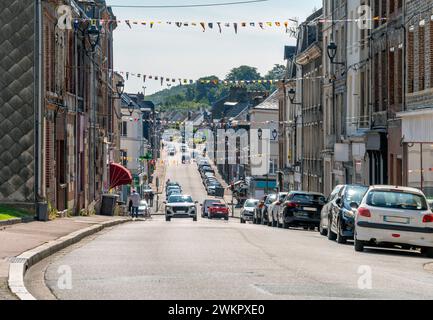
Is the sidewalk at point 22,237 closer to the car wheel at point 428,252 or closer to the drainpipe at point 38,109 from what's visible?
the drainpipe at point 38,109

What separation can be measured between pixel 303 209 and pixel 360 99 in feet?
47.7

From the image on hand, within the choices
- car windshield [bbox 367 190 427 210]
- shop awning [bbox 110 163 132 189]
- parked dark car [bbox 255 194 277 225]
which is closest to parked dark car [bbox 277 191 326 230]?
parked dark car [bbox 255 194 277 225]

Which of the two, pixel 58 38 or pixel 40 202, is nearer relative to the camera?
pixel 40 202

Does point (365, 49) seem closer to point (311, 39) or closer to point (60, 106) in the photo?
point (60, 106)

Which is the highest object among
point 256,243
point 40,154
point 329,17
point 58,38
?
point 329,17

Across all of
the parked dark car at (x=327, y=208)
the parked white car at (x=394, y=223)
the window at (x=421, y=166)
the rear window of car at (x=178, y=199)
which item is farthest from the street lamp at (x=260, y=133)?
the parked white car at (x=394, y=223)

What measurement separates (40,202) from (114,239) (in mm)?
8540

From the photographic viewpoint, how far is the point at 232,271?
1678 centimetres

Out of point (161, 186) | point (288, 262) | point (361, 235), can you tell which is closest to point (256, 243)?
point (361, 235)

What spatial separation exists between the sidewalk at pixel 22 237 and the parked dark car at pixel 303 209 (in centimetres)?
979

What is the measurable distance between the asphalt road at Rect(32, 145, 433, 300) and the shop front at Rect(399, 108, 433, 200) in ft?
Result: 43.1

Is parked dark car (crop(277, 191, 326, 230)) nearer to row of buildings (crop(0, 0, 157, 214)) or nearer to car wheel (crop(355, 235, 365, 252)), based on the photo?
row of buildings (crop(0, 0, 157, 214))

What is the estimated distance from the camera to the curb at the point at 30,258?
14.0 metres

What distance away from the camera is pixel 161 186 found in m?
144
